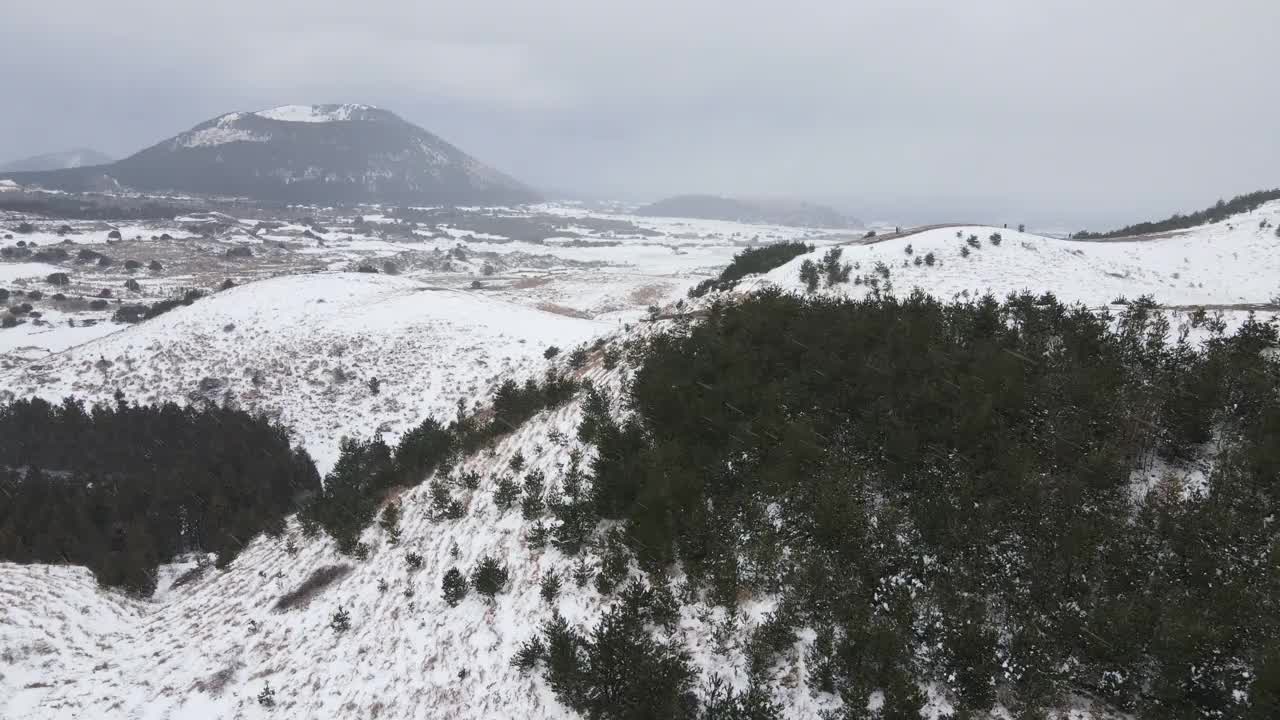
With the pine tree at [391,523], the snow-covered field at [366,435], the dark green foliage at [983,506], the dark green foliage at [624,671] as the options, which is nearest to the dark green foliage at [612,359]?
the snow-covered field at [366,435]

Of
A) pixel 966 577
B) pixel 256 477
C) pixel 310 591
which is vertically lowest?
pixel 256 477

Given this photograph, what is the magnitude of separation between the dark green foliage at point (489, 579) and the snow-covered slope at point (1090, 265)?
20827mm

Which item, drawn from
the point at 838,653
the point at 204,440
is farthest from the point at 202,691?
the point at 204,440

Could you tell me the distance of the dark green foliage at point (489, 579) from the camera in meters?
10.4

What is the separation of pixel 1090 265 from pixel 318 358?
161 feet

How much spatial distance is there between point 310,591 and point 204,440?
21698 mm

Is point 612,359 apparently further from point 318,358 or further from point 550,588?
point 318,358

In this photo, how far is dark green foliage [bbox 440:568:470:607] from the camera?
1075cm

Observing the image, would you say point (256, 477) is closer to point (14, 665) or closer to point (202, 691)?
point (14, 665)

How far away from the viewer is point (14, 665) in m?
12.1

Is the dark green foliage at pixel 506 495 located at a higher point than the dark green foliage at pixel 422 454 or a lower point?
higher

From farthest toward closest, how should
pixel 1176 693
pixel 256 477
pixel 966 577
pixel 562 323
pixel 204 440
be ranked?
pixel 562 323
pixel 204 440
pixel 256 477
pixel 966 577
pixel 1176 693

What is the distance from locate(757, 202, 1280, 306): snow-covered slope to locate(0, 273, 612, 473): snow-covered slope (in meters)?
20.7

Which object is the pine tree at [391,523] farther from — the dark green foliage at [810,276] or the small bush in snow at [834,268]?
the small bush in snow at [834,268]
